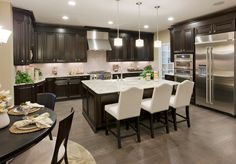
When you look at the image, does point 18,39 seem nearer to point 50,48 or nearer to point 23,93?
point 23,93

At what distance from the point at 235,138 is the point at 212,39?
111 inches

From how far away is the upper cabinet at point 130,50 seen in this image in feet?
24.8

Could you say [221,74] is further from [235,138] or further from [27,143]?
[27,143]

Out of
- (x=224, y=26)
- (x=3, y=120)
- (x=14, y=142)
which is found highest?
(x=224, y=26)

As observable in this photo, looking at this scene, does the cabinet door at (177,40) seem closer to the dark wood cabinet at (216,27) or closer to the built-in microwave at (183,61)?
the built-in microwave at (183,61)

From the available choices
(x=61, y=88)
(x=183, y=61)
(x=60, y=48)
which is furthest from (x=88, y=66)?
(x=183, y=61)

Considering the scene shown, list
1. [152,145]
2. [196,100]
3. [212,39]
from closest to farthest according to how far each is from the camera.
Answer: [152,145] < [212,39] < [196,100]

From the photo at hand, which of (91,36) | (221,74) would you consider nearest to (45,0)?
(91,36)

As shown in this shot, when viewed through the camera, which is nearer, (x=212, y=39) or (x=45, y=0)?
(x=45, y=0)

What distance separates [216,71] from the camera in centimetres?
489

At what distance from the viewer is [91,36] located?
6.96 meters

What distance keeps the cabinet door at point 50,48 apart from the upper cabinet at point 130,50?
225 cm

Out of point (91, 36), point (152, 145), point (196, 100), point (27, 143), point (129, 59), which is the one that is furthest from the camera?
point (129, 59)

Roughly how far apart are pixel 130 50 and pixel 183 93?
15.5 feet
